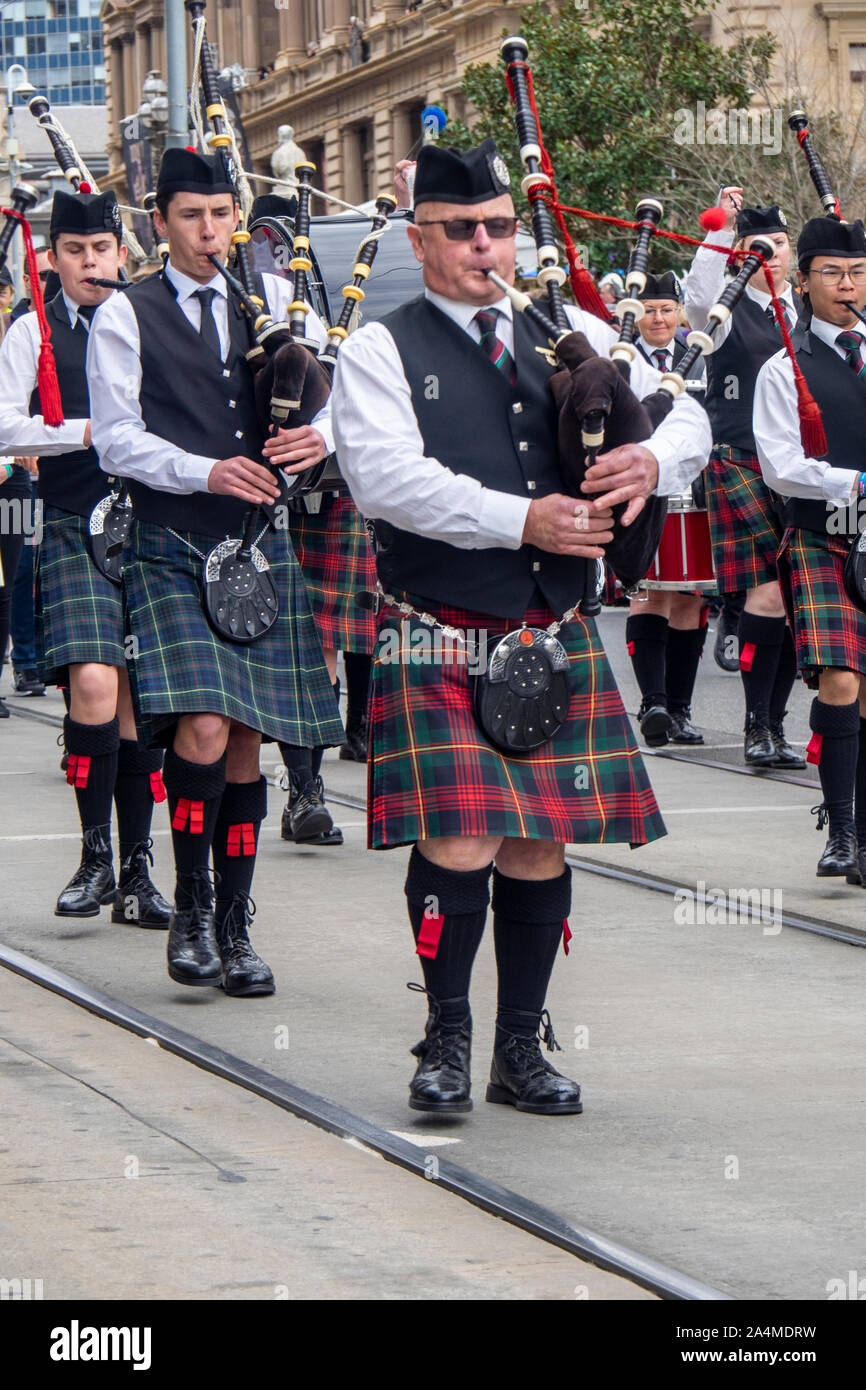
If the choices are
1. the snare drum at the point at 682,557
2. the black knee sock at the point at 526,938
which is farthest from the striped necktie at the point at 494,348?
the snare drum at the point at 682,557

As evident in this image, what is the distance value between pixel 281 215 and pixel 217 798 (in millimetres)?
3764

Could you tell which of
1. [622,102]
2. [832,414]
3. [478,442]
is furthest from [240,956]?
[622,102]

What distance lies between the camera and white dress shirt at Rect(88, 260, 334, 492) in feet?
16.6

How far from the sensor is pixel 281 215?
331 inches

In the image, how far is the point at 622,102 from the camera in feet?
81.7

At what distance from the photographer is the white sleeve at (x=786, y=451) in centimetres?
627

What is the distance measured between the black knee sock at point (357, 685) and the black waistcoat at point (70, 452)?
6.99 ft

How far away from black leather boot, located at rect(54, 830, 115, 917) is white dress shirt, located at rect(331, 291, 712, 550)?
7.09ft

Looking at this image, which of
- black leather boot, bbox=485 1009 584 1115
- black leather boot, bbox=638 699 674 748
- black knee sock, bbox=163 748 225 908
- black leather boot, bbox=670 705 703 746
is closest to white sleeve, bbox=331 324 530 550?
black leather boot, bbox=485 1009 584 1115

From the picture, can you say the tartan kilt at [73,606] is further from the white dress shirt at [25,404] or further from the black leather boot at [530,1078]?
the black leather boot at [530,1078]

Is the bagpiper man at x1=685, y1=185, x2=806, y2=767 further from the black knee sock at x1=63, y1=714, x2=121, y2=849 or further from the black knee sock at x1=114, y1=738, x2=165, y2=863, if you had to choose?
the black knee sock at x1=63, y1=714, x2=121, y2=849

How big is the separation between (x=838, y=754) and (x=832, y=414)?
937 mm

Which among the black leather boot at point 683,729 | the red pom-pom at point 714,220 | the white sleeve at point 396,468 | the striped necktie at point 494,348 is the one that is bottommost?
the black leather boot at point 683,729

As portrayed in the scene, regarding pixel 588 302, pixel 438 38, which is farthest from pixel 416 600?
pixel 438 38
